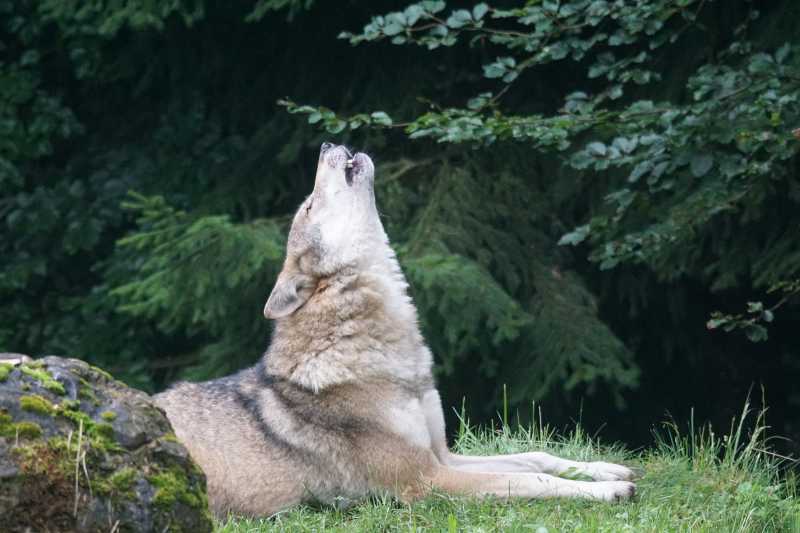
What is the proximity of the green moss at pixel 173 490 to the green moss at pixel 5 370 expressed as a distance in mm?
538

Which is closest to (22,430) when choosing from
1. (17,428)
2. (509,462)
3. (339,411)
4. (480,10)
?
(17,428)

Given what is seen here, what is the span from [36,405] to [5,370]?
163 mm

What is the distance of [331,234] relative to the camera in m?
5.71

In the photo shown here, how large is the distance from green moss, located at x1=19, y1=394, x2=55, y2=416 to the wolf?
1.82 meters

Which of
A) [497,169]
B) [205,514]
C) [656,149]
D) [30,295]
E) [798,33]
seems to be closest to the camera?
[205,514]

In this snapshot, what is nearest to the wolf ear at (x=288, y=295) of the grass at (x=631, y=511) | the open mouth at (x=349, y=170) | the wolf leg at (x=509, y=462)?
the open mouth at (x=349, y=170)

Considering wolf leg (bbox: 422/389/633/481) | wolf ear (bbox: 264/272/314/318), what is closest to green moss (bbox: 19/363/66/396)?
wolf ear (bbox: 264/272/314/318)

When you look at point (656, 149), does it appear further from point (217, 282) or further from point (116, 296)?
point (116, 296)

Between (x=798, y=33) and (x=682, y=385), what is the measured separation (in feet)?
12.6

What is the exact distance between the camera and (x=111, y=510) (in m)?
3.40

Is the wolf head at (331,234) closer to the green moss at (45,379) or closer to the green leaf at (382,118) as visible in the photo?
the green leaf at (382,118)

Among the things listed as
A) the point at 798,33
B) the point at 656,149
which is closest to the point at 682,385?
the point at 798,33

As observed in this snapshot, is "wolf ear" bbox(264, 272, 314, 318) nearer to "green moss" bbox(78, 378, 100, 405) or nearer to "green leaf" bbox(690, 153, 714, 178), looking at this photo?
"green moss" bbox(78, 378, 100, 405)

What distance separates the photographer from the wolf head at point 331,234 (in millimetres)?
5570
